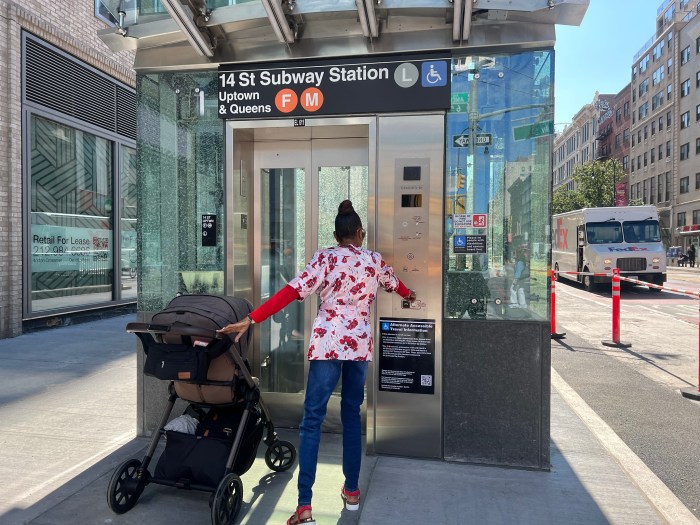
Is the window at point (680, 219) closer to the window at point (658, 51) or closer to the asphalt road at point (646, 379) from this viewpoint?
the window at point (658, 51)

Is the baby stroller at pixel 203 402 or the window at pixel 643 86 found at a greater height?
the window at pixel 643 86

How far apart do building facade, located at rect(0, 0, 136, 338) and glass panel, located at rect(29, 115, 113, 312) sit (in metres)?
0.02

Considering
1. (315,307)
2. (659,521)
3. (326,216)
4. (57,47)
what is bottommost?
(659,521)

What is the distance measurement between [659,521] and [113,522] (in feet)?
10.6

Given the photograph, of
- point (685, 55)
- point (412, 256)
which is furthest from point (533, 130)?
point (685, 55)

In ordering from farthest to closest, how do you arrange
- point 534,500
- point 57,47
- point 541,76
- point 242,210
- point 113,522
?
point 57,47, point 242,210, point 541,76, point 534,500, point 113,522

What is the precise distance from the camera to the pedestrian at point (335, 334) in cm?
295

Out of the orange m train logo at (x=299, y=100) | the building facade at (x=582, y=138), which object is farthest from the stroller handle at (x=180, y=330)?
the building facade at (x=582, y=138)

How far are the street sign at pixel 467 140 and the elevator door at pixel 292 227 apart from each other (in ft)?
3.08

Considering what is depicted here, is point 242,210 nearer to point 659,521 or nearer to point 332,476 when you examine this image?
point 332,476

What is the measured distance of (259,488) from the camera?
137 inches

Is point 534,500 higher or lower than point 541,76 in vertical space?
lower

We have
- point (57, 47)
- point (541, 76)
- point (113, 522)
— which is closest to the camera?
point (113, 522)

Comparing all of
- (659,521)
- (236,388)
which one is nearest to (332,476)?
(236,388)
